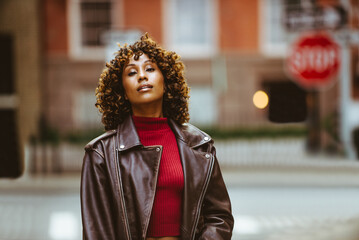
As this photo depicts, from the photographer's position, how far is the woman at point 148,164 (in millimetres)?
2102

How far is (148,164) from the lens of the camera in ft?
7.07

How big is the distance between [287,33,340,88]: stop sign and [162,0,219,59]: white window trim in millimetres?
8599

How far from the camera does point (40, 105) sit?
18.6 metres

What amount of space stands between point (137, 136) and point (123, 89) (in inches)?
11.7

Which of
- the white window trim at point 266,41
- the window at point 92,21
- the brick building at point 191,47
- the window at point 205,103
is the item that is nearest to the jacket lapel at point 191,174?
the window at point 205,103

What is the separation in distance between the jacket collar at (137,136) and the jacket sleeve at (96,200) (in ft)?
0.42

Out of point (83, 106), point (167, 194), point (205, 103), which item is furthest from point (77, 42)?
point (167, 194)

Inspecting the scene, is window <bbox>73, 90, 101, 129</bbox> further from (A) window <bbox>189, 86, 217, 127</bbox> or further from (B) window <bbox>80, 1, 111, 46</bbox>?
(A) window <bbox>189, 86, 217, 127</bbox>

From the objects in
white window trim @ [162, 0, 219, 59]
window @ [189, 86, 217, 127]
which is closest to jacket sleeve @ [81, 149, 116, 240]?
window @ [189, 86, 217, 127]

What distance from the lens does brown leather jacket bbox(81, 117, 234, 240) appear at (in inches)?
82.3

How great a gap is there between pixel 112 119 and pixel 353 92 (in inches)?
675

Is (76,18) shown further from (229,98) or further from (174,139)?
(174,139)

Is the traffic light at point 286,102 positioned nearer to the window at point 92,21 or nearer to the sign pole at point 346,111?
the sign pole at point 346,111

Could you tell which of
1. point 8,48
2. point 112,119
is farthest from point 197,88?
point 112,119
